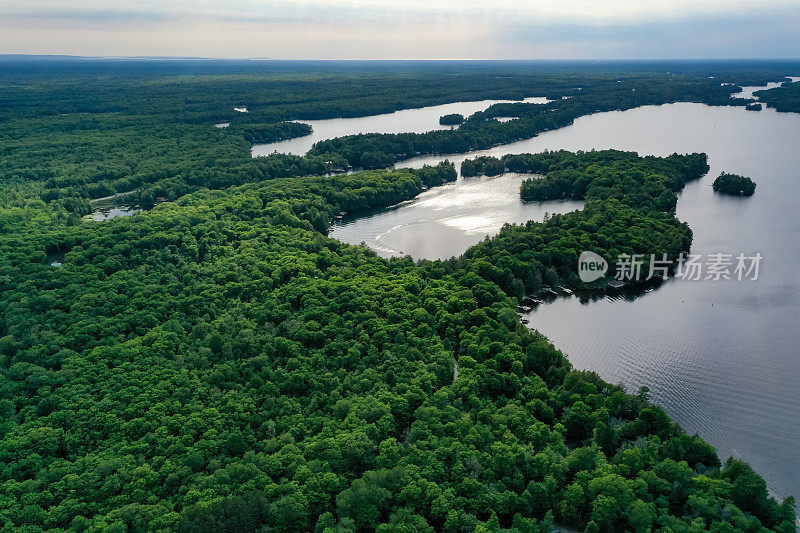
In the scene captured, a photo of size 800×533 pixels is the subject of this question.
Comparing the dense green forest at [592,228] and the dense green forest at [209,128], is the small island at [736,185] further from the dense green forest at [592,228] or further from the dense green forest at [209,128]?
the dense green forest at [209,128]

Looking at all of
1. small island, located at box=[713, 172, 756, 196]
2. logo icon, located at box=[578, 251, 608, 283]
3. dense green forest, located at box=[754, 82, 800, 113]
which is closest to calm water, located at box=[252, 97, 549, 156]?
small island, located at box=[713, 172, 756, 196]

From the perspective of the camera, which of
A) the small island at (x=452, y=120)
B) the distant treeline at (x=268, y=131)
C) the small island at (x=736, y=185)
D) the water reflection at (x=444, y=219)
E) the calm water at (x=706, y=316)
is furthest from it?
the small island at (x=452, y=120)

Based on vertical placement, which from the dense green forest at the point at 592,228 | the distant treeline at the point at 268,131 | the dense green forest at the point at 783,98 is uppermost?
the dense green forest at the point at 783,98

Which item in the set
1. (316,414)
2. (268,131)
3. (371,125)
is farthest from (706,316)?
(371,125)

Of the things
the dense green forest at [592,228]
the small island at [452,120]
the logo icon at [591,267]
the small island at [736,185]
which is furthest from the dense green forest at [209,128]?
the logo icon at [591,267]

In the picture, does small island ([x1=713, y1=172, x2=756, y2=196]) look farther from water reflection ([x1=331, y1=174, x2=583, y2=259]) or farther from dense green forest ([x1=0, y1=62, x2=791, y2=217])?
dense green forest ([x1=0, y1=62, x2=791, y2=217])

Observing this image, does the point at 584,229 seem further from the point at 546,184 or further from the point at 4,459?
the point at 4,459

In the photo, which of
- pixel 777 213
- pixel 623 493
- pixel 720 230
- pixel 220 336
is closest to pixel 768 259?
pixel 720 230
